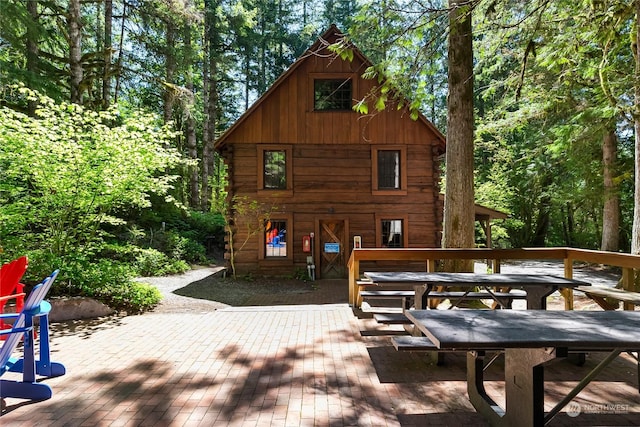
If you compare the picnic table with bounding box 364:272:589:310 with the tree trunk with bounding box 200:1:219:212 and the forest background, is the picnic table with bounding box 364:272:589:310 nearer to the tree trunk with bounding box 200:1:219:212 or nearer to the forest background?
the forest background

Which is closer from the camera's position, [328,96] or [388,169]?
[328,96]

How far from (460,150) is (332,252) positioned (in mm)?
7450

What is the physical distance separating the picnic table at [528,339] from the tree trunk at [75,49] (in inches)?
576

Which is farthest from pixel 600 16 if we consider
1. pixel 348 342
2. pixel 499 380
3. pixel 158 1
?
pixel 158 1

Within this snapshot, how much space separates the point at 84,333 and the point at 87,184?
9.83ft

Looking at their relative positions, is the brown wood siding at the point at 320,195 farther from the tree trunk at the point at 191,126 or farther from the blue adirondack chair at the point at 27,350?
the blue adirondack chair at the point at 27,350

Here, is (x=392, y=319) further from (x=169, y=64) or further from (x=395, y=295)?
(x=169, y=64)

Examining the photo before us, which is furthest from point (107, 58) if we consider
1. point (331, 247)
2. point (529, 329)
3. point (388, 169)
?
point (529, 329)

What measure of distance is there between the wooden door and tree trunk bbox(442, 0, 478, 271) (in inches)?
268

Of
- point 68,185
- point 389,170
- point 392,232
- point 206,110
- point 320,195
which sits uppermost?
point 206,110

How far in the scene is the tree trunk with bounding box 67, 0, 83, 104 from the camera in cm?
1238

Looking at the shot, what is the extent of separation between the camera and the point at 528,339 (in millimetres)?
2191

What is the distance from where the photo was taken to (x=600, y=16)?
6.51 metres

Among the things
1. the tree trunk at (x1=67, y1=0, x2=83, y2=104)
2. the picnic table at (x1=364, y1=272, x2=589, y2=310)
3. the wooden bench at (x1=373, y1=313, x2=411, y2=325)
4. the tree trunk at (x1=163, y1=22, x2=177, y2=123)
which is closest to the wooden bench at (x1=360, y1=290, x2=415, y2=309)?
the wooden bench at (x1=373, y1=313, x2=411, y2=325)
